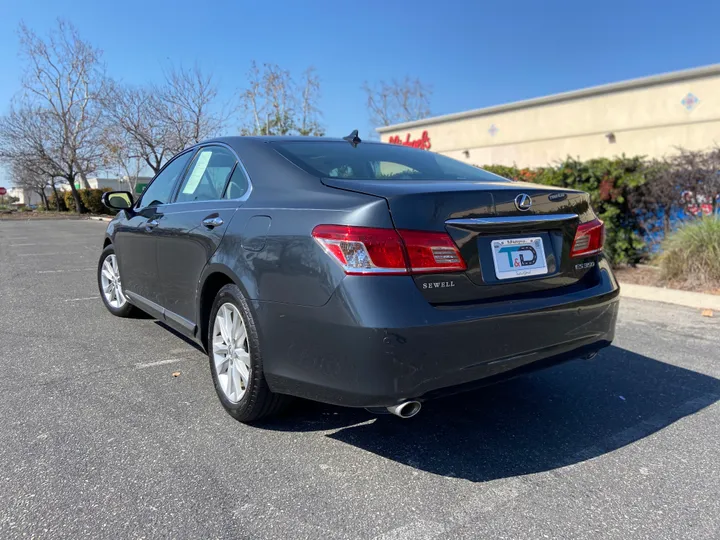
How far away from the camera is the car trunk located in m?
2.35

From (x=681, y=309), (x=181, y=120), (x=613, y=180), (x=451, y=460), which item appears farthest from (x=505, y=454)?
(x=181, y=120)

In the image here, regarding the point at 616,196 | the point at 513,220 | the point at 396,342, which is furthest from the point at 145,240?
the point at 616,196

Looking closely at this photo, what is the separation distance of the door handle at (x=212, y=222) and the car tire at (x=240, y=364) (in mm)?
401

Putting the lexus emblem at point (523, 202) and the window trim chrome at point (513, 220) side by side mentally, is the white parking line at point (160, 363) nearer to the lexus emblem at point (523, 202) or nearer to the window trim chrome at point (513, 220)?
the window trim chrome at point (513, 220)

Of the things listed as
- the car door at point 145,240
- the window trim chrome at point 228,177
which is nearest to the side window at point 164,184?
the car door at point 145,240

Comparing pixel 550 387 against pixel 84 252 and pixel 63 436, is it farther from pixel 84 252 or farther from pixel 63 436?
pixel 84 252

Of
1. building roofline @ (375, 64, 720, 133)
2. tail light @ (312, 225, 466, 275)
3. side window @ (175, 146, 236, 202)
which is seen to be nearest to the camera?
tail light @ (312, 225, 466, 275)

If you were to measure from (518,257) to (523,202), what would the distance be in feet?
0.87

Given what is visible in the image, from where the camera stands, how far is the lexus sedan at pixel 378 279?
227cm

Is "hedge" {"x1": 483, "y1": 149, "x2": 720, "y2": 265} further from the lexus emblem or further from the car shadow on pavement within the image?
the lexus emblem

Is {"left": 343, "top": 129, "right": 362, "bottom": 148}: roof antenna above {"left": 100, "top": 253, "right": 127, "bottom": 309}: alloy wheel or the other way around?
above

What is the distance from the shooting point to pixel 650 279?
7938 millimetres

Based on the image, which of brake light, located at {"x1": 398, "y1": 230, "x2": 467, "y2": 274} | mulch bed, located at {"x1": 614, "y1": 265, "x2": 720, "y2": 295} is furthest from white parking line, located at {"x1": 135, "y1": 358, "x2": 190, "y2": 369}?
mulch bed, located at {"x1": 614, "y1": 265, "x2": 720, "y2": 295}

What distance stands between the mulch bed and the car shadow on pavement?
387 cm
